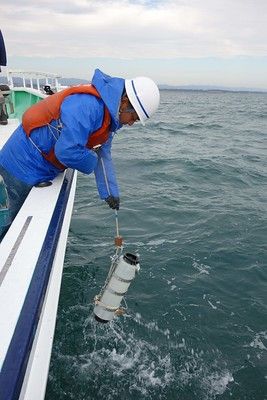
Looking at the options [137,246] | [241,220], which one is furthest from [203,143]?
[137,246]

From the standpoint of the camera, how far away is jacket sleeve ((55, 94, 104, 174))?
329cm

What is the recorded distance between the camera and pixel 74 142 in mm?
3322

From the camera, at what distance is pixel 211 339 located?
4.41 meters

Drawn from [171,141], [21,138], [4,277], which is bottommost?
[171,141]

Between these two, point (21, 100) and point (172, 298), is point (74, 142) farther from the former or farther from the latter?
point (21, 100)

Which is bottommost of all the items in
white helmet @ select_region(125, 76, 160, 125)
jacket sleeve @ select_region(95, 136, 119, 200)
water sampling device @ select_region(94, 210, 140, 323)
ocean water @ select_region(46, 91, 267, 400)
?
ocean water @ select_region(46, 91, 267, 400)

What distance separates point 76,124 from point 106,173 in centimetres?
105

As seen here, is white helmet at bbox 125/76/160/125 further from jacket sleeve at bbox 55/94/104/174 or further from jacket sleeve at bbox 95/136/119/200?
jacket sleeve at bbox 95/136/119/200

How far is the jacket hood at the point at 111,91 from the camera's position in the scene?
3.38 metres

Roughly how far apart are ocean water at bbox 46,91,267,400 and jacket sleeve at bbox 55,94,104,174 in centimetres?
221

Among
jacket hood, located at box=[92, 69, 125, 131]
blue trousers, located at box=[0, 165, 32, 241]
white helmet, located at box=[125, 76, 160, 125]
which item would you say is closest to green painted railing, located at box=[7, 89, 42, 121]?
blue trousers, located at box=[0, 165, 32, 241]

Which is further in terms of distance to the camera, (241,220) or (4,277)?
(241,220)

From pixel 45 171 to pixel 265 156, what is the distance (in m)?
11.1

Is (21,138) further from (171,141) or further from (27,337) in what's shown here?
(171,141)
